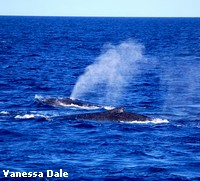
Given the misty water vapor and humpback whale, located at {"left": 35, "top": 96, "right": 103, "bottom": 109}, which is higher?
the misty water vapor

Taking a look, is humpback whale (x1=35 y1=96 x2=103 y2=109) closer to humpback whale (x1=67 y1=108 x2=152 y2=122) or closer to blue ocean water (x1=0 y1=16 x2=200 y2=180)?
blue ocean water (x1=0 y1=16 x2=200 y2=180)

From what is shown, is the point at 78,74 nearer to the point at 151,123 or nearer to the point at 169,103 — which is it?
the point at 169,103

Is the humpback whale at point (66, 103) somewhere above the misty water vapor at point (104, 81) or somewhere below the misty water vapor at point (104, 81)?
below


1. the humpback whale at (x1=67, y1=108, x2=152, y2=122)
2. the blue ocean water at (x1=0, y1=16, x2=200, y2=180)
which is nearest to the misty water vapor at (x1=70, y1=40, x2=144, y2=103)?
the blue ocean water at (x1=0, y1=16, x2=200, y2=180)

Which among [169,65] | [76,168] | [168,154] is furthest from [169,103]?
[169,65]

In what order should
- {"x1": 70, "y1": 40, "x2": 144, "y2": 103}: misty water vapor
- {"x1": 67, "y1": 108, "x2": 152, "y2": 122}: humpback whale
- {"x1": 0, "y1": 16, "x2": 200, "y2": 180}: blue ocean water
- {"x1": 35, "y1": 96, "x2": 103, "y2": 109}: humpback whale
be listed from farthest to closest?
{"x1": 70, "y1": 40, "x2": 144, "y2": 103}: misty water vapor → {"x1": 35, "y1": 96, "x2": 103, "y2": 109}: humpback whale → {"x1": 67, "y1": 108, "x2": 152, "y2": 122}: humpback whale → {"x1": 0, "y1": 16, "x2": 200, "y2": 180}: blue ocean water

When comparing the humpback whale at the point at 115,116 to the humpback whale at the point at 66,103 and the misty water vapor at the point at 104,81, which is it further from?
the misty water vapor at the point at 104,81

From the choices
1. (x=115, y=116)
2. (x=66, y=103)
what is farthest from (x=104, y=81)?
(x=115, y=116)

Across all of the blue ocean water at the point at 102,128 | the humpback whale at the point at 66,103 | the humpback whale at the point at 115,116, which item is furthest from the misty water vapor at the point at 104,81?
the humpback whale at the point at 115,116

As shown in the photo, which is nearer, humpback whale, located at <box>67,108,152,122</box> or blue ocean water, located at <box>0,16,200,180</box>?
blue ocean water, located at <box>0,16,200,180</box>

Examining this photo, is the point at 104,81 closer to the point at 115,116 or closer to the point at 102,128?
the point at 115,116

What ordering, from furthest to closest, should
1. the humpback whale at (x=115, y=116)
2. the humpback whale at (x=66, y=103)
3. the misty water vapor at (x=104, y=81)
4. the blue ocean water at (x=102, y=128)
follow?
the misty water vapor at (x=104, y=81)
the humpback whale at (x=66, y=103)
the humpback whale at (x=115, y=116)
the blue ocean water at (x=102, y=128)

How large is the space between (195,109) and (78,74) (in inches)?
1157

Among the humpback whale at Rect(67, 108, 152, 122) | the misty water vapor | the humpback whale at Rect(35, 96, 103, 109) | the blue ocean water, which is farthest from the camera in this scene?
the misty water vapor
